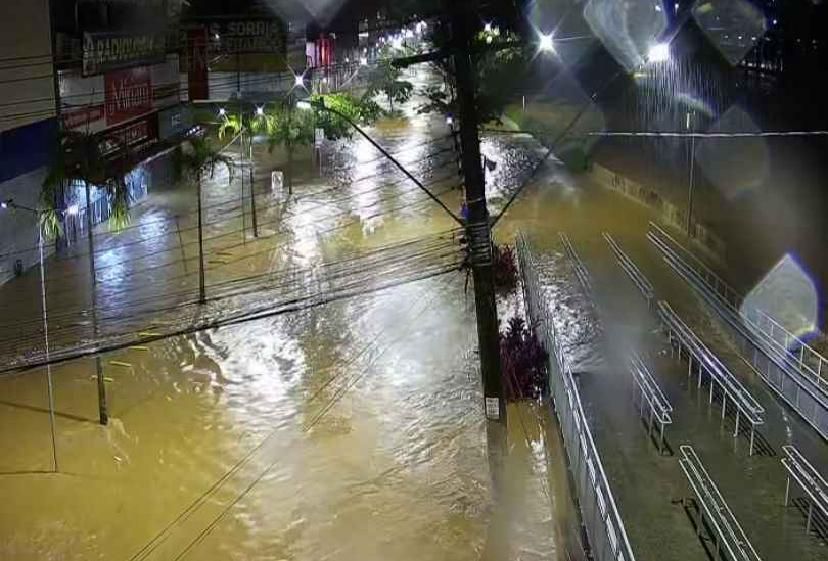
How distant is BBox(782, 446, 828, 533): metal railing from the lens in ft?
32.5

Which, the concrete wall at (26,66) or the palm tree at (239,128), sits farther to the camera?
the palm tree at (239,128)

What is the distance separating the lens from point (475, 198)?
43.9ft

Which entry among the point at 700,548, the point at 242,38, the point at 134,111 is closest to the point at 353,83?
the point at 242,38

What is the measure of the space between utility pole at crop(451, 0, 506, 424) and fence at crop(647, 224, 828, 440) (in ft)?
13.7

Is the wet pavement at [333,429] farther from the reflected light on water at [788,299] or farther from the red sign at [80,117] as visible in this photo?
the red sign at [80,117]

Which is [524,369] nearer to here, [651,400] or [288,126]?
[651,400]

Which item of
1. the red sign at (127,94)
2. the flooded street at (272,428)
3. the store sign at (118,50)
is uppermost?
the store sign at (118,50)

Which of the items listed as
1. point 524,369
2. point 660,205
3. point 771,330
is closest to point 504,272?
point 524,369

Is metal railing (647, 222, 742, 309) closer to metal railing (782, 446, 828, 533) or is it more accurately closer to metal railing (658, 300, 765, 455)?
metal railing (658, 300, 765, 455)

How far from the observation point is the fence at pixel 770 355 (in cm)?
1269

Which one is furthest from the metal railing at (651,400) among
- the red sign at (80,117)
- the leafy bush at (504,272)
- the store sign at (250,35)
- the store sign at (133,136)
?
the store sign at (250,35)

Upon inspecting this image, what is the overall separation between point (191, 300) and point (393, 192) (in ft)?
52.3

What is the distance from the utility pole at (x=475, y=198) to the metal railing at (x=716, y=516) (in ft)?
9.86

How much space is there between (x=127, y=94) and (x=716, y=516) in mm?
25273
